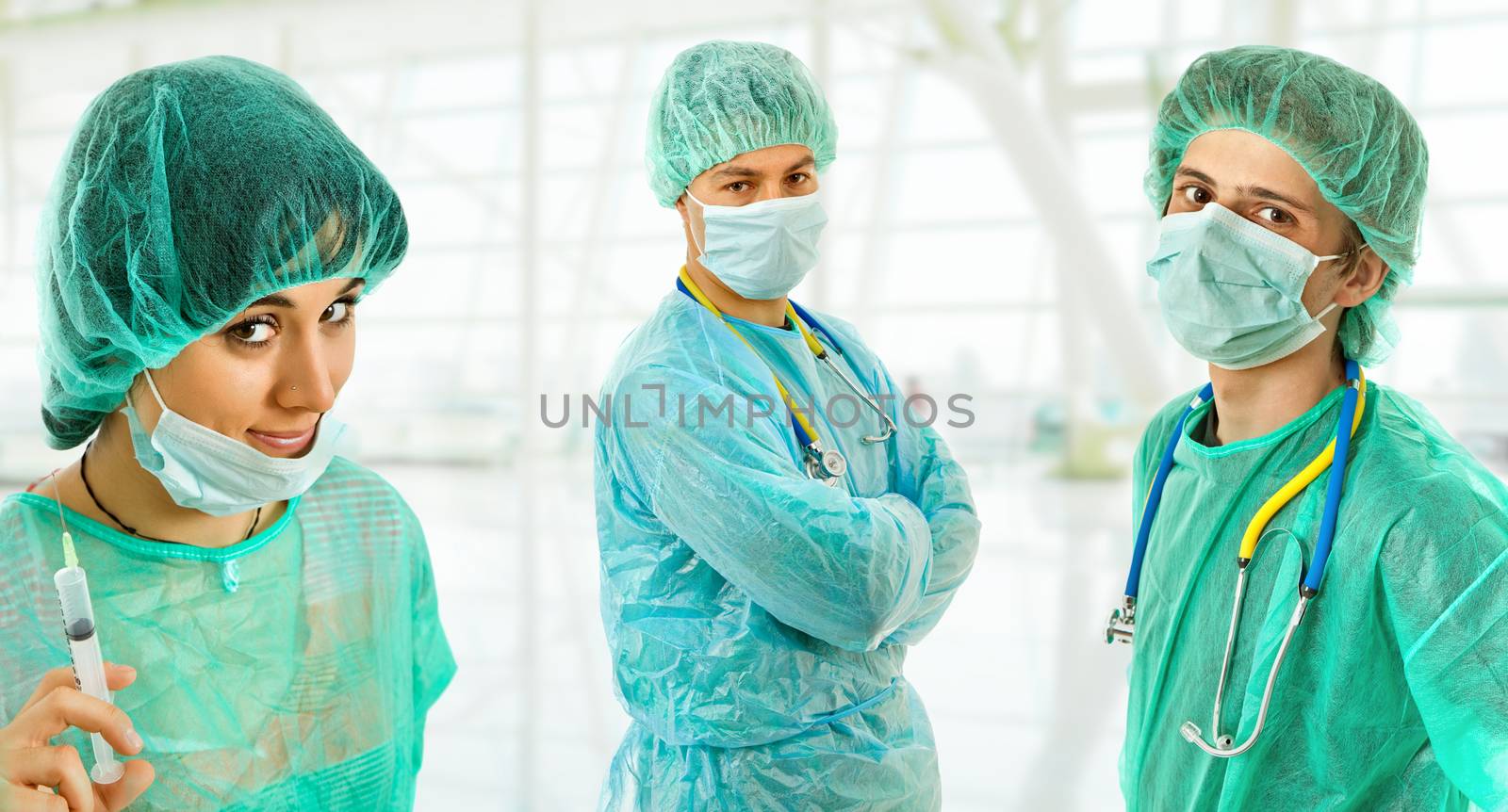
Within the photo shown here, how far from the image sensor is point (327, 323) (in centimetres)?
118

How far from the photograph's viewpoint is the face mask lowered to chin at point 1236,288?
1288mm

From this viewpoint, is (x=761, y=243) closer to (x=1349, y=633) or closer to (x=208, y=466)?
(x=208, y=466)

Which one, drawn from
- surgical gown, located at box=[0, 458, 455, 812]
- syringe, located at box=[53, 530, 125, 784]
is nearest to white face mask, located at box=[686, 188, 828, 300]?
surgical gown, located at box=[0, 458, 455, 812]

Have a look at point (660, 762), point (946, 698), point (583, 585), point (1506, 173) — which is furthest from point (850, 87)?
point (660, 762)

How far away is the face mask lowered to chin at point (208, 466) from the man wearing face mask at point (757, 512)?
38cm

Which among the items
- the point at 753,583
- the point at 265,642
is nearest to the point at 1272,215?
the point at 753,583

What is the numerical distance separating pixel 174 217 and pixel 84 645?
0.40 meters

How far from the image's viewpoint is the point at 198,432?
109 centimetres

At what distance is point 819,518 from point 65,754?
2.37 ft

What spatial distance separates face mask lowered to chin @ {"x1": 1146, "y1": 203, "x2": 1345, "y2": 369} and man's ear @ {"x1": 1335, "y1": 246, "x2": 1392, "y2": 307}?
25mm

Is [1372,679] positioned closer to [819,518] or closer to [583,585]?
[819,518]
